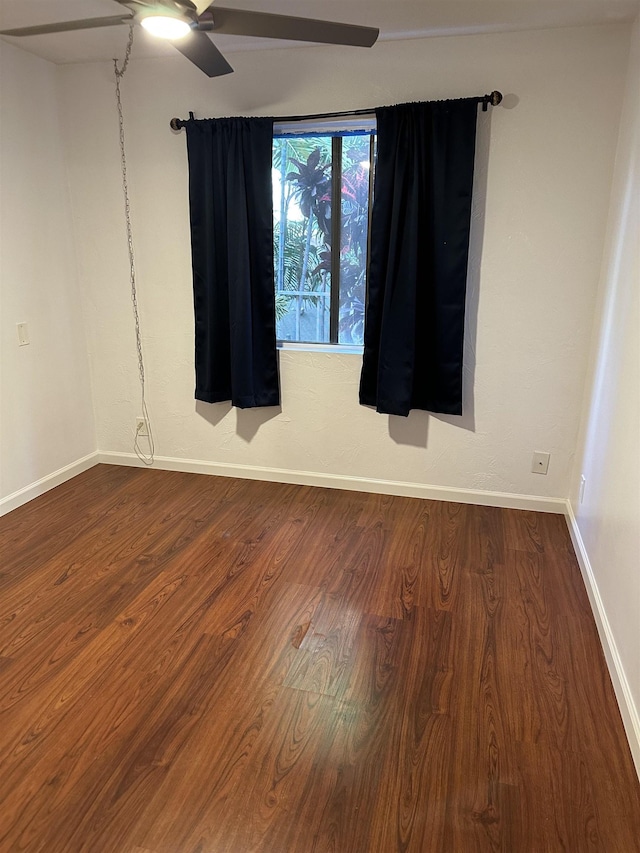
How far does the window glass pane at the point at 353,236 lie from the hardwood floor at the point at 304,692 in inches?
45.9

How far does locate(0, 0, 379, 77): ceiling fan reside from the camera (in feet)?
5.25

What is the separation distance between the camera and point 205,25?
5.76 ft

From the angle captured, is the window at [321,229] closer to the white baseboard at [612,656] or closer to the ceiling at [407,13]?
the ceiling at [407,13]

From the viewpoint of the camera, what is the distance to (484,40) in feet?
8.50

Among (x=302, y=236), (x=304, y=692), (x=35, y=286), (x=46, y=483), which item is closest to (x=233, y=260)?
(x=302, y=236)

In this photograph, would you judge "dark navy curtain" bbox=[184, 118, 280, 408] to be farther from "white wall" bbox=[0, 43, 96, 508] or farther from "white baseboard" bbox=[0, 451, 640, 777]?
"white wall" bbox=[0, 43, 96, 508]

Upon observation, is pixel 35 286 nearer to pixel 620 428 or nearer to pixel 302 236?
pixel 302 236

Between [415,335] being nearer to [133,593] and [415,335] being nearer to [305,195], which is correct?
[305,195]

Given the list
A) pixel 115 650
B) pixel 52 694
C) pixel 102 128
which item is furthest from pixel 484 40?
pixel 52 694

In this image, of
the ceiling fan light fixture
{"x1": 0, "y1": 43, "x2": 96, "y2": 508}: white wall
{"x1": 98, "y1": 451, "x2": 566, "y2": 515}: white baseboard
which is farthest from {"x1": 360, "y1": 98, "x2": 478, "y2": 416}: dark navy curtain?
{"x1": 0, "y1": 43, "x2": 96, "y2": 508}: white wall

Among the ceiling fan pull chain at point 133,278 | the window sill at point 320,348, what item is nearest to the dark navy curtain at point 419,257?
the window sill at point 320,348

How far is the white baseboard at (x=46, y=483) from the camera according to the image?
3057mm

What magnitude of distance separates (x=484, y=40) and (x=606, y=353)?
1570 mm

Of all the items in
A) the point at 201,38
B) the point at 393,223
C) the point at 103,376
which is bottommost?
the point at 103,376
